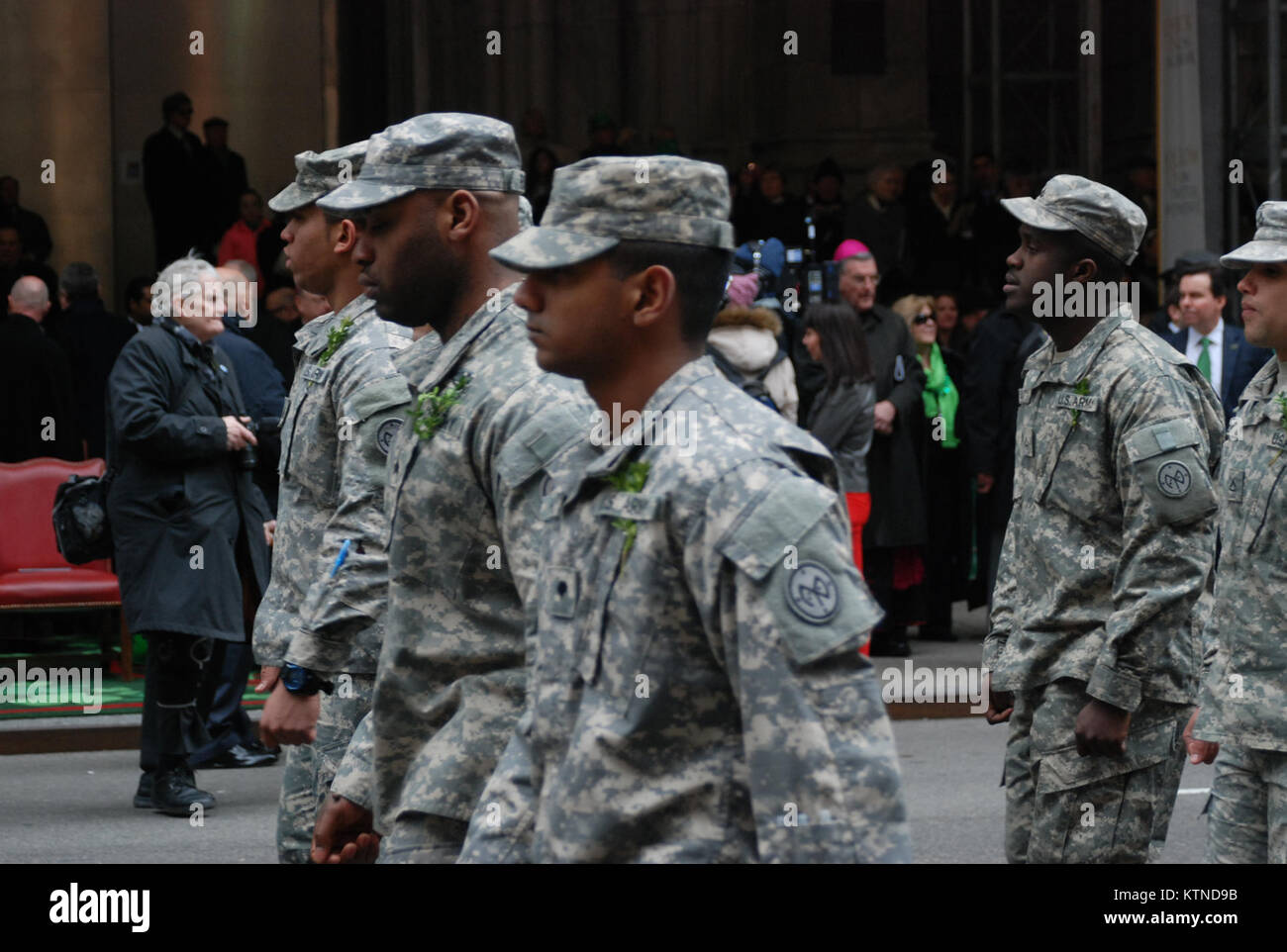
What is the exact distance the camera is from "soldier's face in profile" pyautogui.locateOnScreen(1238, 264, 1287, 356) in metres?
5.39

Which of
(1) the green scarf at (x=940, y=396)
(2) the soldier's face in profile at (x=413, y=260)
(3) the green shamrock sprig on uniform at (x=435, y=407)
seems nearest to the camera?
(3) the green shamrock sprig on uniform at (x=435, y=407)

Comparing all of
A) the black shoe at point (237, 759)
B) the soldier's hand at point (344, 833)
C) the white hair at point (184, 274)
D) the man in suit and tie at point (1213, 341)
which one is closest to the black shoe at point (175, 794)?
the black shoe at point (237, 759)

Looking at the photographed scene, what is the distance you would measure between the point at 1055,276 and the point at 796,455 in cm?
250

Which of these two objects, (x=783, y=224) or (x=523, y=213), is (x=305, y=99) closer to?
(x=783, y=224)

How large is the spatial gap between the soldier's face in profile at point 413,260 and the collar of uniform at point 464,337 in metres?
0.08

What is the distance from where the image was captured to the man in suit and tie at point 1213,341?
1112cm

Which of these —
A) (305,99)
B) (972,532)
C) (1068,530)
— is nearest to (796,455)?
(1068,530)

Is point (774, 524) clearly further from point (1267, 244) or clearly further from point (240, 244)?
point (240, 244)

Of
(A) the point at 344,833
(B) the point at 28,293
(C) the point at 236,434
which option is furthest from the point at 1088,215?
(B) the point at 28,293

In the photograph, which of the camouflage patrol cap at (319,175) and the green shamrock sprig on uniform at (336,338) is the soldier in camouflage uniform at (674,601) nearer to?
the green shamrock sprig on uniform at (336,338)

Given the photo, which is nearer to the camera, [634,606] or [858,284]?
[634,606]

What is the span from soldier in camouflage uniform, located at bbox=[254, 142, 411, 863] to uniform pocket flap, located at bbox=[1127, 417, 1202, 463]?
1.64 m

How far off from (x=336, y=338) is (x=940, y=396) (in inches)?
319

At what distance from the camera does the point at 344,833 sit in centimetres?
409
